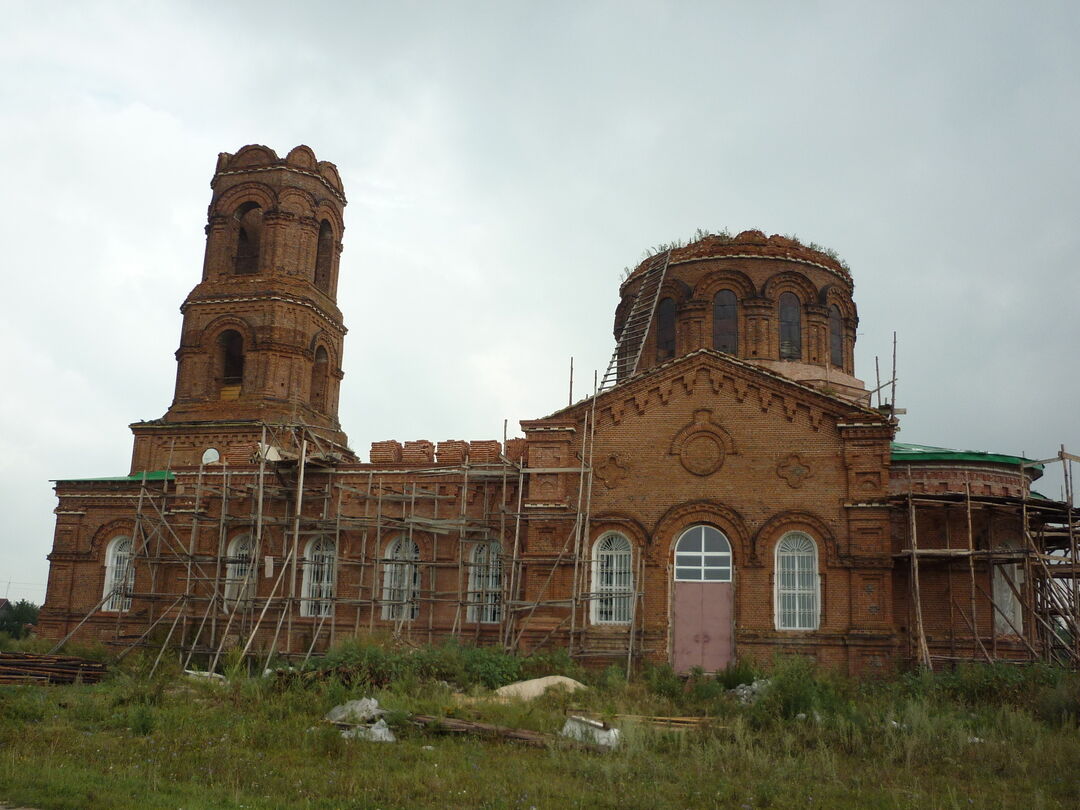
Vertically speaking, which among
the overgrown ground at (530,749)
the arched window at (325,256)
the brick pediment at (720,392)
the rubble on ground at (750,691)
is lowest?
the overgrown ground at (530,749)

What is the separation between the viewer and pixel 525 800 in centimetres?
1074

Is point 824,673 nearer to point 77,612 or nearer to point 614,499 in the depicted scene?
point 614,499

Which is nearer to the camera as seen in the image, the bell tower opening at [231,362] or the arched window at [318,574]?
the arched window at [318,574]

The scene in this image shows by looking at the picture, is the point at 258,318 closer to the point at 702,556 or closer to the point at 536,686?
the point at 702,556

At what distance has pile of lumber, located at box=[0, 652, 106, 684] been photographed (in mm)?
21156

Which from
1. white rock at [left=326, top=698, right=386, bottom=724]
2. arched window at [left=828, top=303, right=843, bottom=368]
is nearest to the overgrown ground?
white rock at [left=326, top=698, right=386, bottom=724]

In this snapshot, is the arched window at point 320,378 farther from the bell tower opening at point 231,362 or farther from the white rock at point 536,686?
the white rock at point 536,686

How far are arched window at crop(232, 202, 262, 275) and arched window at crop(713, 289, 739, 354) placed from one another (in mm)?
13165

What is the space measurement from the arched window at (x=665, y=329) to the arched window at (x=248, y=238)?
459 inches

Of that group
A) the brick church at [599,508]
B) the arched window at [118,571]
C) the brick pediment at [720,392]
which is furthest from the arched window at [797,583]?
the arched window at [118,571]

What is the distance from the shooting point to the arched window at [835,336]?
91.2 feet

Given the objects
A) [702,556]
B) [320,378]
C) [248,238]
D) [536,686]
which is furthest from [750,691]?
[248,238]

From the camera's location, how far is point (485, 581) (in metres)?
24.0

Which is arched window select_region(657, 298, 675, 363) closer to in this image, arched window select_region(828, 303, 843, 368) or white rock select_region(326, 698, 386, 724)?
arched window select_region(828, 303, 843, 368)
